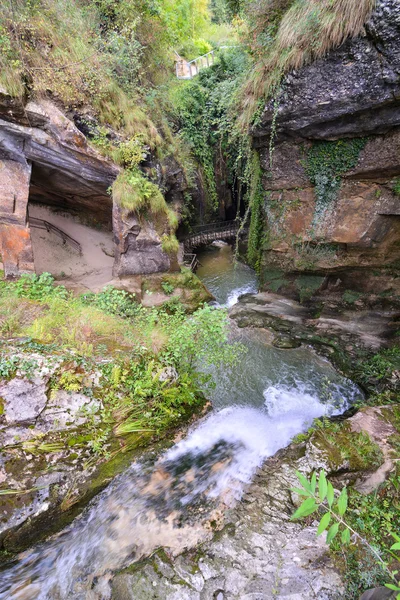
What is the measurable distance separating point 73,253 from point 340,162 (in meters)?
7.83

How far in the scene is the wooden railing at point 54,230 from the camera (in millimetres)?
8398

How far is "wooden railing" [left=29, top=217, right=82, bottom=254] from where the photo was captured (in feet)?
27.6

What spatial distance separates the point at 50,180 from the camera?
752cm

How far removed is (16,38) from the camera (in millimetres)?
5715

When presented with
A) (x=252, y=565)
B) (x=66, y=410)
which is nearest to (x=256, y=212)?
(x=66, y=410)

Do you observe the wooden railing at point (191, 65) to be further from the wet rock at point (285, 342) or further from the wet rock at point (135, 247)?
the wet rock at point (285, 342)

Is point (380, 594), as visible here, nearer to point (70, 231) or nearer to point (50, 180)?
point (50, 180)

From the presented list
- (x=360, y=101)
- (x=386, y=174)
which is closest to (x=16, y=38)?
(x=360, y=101)

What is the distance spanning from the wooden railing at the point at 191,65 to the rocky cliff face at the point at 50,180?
7201mm

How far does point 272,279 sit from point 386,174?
390cm

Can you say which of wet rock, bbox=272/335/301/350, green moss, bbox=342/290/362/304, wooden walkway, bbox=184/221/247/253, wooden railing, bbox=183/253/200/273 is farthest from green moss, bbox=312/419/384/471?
wooden walkway, bbox=184/221/247/253

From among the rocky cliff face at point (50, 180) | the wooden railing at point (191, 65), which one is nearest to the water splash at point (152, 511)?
the rocky cliff face at point (50, 180)

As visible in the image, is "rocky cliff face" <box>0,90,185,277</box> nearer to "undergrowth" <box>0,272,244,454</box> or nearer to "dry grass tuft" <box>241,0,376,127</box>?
"undergrowth" <box>0,272,244,454</box>

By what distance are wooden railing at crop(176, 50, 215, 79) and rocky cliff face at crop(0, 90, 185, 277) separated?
23.6 ft
